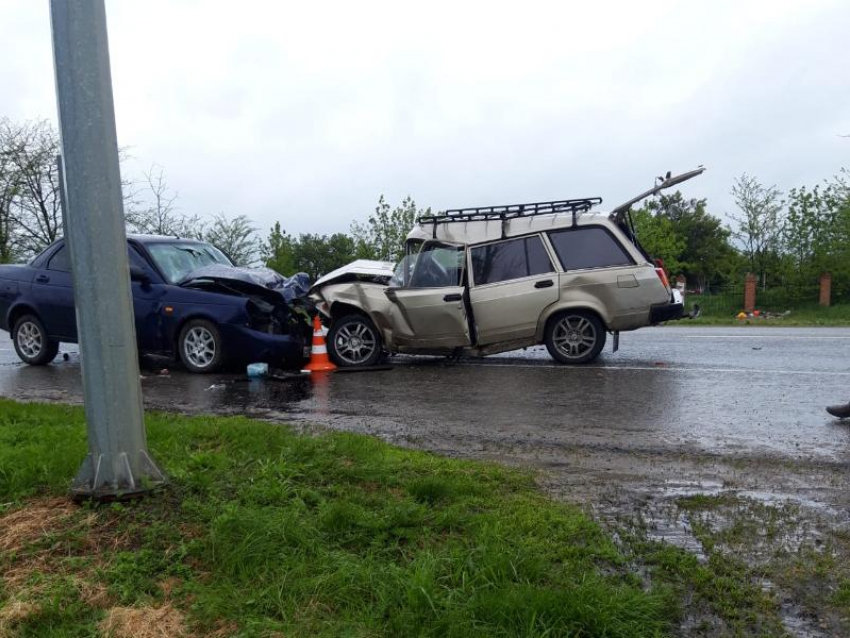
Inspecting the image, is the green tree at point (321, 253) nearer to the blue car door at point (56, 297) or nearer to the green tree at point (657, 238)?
the green tree at point (657, 238)

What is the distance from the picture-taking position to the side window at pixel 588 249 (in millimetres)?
9547

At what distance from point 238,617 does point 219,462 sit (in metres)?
1.67

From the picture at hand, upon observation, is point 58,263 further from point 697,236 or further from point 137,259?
point 697,236

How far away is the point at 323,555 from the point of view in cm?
307

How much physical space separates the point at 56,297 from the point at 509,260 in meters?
6.33

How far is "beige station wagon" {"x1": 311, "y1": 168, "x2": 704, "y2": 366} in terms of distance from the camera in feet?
31.1

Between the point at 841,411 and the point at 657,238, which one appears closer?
the point at 841,411

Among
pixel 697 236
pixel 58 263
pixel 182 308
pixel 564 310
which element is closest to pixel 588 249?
pixel 564 310

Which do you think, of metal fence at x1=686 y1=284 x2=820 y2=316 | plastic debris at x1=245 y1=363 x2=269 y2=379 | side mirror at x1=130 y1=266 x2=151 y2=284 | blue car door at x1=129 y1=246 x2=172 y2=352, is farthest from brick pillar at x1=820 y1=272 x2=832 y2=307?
side mirror at x1=130 y1=266 x2=151 y2=284

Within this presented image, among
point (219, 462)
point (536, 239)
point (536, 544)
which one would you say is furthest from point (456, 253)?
point (536, 544)

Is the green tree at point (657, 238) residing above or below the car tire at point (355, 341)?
above

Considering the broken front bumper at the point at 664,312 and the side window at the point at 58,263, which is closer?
the broken front bumper at the point at 664,312

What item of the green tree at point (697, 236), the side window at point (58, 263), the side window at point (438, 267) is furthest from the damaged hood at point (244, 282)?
the green tree at point (697, 236)

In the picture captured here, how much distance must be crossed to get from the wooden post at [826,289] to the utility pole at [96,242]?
30.0 m
